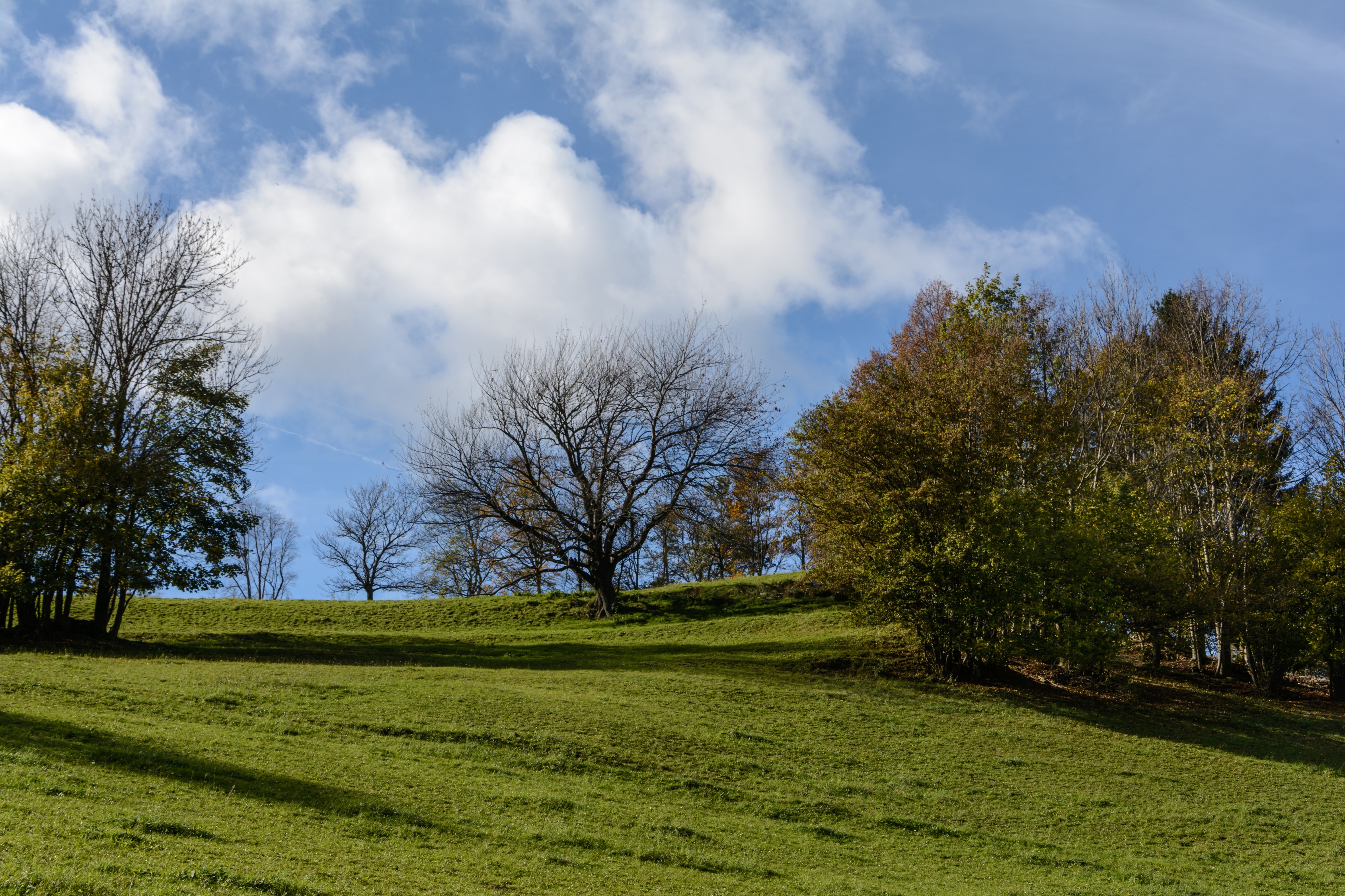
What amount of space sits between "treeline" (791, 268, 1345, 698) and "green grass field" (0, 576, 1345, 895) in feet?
7.49

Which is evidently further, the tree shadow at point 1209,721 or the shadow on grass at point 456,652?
the shadow on grass at point 456,652

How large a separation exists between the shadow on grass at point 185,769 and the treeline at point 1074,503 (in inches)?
565

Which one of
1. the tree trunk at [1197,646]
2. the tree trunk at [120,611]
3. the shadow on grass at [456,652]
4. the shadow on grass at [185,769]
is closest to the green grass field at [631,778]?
the shadow on grass at [185,769]

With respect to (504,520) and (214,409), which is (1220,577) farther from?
(214,409)

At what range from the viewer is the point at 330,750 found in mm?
12312

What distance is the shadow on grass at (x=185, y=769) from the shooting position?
31.9ft

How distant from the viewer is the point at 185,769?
33.4 ft

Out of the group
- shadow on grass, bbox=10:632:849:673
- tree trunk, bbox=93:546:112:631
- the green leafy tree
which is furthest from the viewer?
the green leafy tree

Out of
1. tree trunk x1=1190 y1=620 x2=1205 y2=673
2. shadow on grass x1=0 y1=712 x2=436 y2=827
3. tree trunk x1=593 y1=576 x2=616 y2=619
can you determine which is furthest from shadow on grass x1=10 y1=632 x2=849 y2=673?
tree trunk x1=1190 y1=620 x2=1205 y2=673

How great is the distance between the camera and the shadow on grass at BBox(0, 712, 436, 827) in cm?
972

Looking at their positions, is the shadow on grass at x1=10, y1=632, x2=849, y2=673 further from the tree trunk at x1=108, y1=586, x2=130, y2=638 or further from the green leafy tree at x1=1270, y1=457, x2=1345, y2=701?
the green leafy tree at x1=1270, y1=457, x2=1345, y2=701

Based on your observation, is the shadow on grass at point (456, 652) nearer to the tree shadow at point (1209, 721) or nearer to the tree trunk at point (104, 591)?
the tree trunk at point (104, 591)

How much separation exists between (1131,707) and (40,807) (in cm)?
2303

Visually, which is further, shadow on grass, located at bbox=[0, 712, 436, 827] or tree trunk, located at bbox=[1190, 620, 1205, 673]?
tree trunk, located at bbox=[1190, 620, 1205, 673]
